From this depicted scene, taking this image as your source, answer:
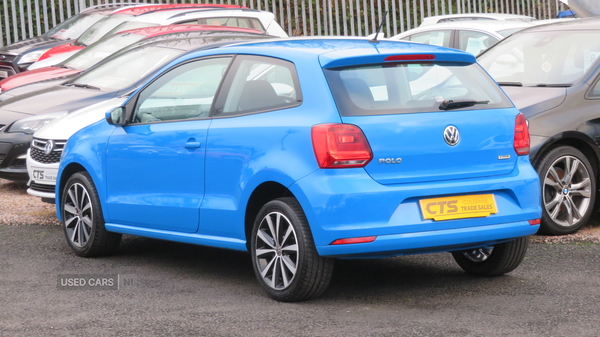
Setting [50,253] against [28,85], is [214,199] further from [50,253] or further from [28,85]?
[28,85]

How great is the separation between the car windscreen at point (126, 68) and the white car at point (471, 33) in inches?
158

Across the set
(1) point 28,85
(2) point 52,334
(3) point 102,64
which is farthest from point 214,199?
(1) point 28,85

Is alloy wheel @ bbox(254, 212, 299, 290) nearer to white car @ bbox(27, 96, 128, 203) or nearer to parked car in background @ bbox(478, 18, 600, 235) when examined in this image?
parked car in background @ bbox(478, 18, 600, 235)

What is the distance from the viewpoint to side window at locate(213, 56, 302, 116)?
17.7ft

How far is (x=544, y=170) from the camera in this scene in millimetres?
7195

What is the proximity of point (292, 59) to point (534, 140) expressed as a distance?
2679 millimetres

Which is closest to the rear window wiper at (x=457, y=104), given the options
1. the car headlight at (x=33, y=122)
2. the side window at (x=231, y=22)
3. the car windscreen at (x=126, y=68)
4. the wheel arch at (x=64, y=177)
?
the wheel arch at (x=64, y=177)

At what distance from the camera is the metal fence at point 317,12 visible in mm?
19766

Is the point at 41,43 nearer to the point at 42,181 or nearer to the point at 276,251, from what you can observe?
the point at 42,181

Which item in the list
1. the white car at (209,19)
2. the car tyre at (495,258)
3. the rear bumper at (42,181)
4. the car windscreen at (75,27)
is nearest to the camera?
the car tyre at (495,258)

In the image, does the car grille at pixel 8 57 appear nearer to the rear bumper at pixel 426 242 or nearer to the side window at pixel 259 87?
the side window at pixel 259 87

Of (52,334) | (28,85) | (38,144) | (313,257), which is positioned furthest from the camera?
(28,85)

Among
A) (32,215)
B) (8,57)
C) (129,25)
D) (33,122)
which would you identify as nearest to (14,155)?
(33,122)

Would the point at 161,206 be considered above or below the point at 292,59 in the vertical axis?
→ below
